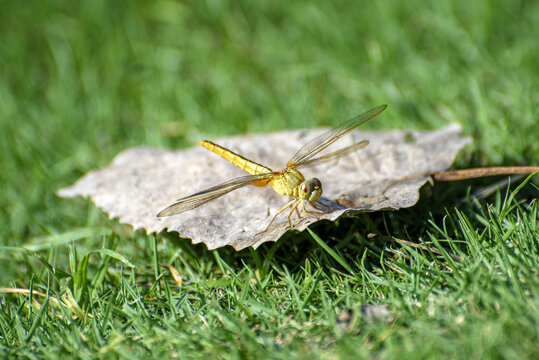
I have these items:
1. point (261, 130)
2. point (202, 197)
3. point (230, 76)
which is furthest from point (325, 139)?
point (230, 76)

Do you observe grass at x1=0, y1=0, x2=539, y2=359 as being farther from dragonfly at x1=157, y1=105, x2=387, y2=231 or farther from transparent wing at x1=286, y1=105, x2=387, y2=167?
transparent wing at x1=286, y1=105, x2=387, y2=167

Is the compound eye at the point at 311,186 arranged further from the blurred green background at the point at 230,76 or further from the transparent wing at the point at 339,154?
the blurred green background at the point at 230,76

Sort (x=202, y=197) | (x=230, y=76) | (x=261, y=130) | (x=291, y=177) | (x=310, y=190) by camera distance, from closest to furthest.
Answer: (x=202, y=197) → (x=310, y=190) → (x=291, y=177) → (x=261, y=130) → (x=230, y=76)

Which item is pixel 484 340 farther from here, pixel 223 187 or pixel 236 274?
pixel 223 187

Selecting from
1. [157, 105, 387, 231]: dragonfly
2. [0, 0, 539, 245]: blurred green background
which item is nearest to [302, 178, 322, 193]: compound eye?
[157, 105, 387, 231]: dragonfly

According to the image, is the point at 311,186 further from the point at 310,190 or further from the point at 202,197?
the point at 202,197

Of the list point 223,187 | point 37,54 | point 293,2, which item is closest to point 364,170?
point 223,187
